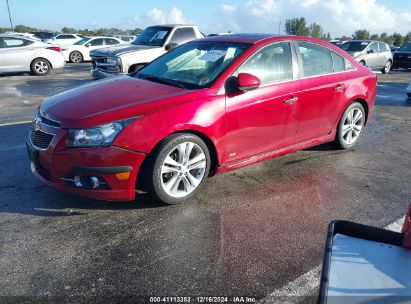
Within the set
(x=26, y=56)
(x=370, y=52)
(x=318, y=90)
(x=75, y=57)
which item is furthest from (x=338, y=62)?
(x=75, y=57)

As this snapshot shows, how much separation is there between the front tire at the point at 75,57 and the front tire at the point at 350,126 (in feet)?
62.1

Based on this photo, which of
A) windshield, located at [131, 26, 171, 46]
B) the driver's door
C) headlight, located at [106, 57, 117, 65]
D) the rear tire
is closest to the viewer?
the driver's door

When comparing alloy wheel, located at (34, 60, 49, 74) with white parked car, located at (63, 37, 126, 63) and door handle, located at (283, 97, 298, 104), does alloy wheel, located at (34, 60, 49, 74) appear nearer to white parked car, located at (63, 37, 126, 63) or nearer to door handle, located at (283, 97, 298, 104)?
white parked car, located at (63, 37, 126, 63)

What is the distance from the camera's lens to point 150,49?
10555mm

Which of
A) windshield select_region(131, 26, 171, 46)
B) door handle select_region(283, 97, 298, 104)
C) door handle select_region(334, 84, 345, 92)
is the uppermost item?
windshield select_region(131, 26, 171, 46)

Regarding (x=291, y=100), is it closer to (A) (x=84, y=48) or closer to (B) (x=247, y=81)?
(B) (x=247, y=81)

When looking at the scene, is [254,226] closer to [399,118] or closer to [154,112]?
[154,112]

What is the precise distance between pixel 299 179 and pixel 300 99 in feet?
3.07

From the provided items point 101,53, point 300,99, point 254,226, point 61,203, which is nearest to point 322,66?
point 300,99

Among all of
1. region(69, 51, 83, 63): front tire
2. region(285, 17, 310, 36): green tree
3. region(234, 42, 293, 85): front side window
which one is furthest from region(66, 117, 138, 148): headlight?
region(285, 17, 310, 36): green tree

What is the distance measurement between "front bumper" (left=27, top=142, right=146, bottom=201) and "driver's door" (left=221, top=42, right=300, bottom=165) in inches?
41.3

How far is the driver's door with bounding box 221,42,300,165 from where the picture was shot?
3.94 meters

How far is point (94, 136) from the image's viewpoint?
3.28 meters

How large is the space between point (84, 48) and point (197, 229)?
66.5 ft
